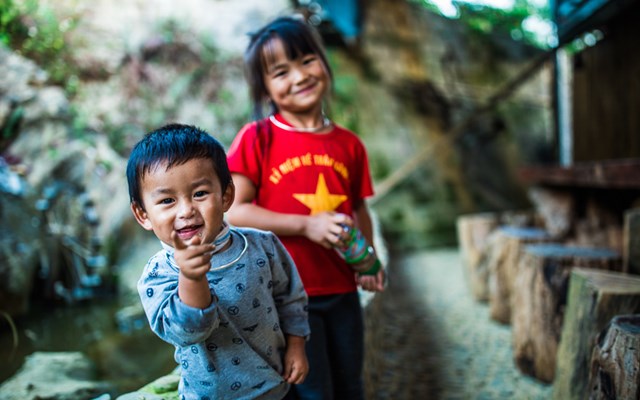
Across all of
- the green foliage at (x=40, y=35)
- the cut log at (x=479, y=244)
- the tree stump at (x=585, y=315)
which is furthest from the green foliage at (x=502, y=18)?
the tree stump at (x=585, y=315)

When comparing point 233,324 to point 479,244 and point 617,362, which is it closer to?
point 617,362

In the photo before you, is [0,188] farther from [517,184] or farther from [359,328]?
[517,184]

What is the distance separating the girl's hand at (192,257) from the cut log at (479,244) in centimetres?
397

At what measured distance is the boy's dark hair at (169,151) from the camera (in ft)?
3.26

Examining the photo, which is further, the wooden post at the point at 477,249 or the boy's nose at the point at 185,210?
the wooden post at the point at 477,249

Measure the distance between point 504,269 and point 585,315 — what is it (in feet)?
6.07

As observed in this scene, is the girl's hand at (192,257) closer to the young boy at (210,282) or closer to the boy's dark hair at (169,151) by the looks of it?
the young boy at (210,282)

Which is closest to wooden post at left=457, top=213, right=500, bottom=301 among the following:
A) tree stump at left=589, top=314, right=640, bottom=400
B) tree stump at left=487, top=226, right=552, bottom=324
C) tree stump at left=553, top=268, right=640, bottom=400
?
tree stump at left=487, top=226, right=552, bottom=324

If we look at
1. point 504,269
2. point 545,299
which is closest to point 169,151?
point 545,299

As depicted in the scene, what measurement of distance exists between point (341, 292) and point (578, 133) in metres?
4.21

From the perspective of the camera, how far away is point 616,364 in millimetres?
1479

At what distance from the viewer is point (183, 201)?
3.24 feet

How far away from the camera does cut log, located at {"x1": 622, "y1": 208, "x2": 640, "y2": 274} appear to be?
2.56 metres

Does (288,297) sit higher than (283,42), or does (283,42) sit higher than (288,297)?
(283,42)
